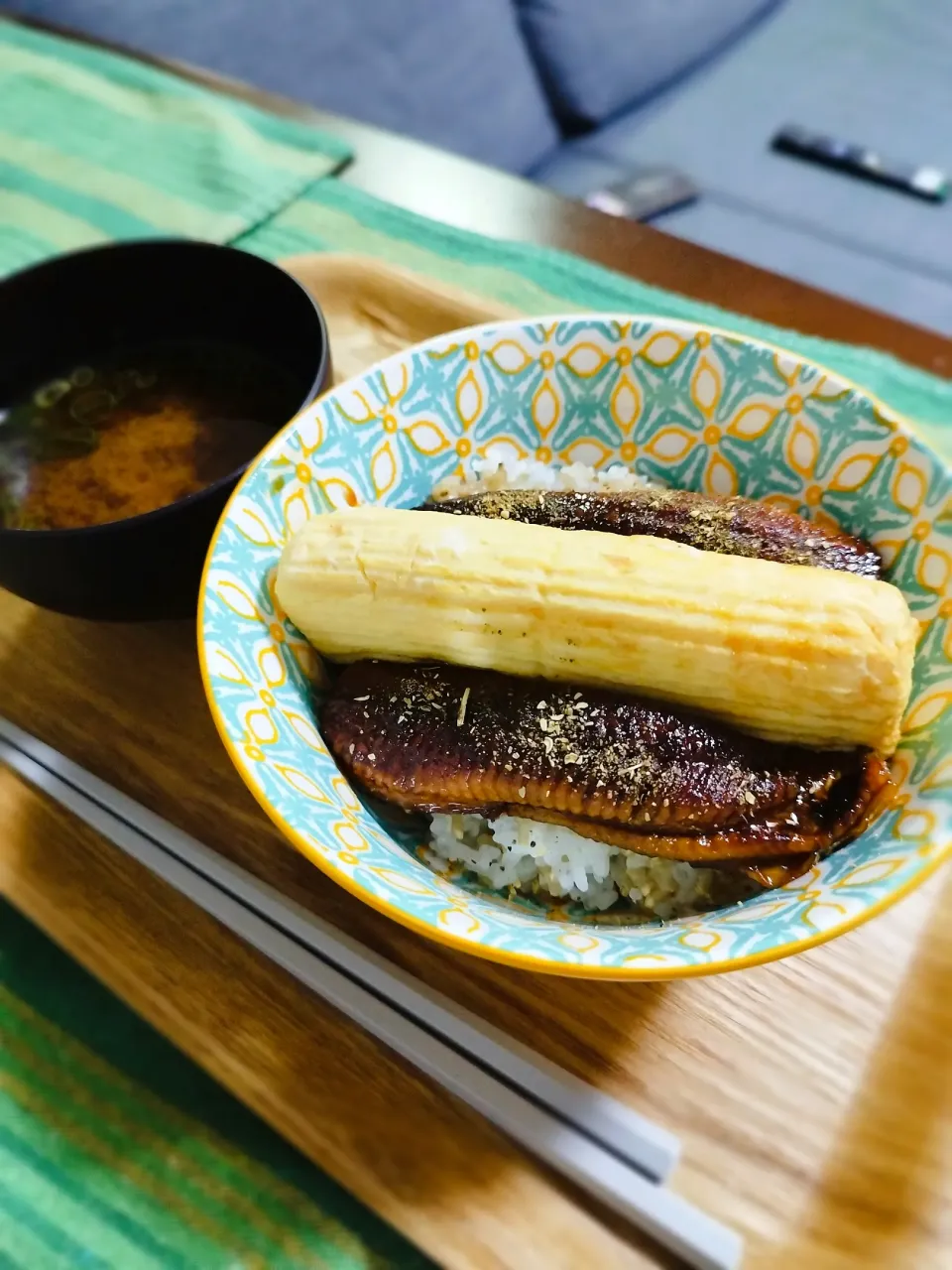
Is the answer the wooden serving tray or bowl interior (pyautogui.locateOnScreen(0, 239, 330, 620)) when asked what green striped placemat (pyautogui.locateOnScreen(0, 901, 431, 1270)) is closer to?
the wooden serving tray

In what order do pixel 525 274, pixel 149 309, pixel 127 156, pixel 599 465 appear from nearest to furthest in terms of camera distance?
pixel 599 465, pixel 149 309, pixel 525 274, pixel 127 156

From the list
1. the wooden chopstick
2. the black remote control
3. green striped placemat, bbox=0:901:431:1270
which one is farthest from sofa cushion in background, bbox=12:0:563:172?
green striped placemat, bbox=0:901:431:1270

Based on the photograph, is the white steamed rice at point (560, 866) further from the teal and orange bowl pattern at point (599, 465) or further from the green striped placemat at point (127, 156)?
the green striped placemat at point (127, 156)

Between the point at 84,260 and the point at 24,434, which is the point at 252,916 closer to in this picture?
the point at 24,434

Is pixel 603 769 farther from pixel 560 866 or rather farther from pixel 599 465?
pixel 599 465

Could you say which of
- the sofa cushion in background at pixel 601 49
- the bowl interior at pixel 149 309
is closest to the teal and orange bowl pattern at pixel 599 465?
the bowl interior at pixel 149 309

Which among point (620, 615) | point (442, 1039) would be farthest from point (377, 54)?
point (442, 1039)
